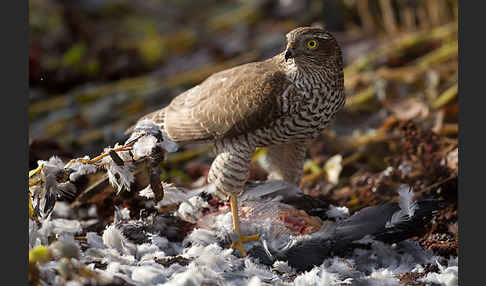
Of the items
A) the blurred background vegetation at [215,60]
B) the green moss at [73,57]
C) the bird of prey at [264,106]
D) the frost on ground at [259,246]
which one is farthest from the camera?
the green moss at [73,57]

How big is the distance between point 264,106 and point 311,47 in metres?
0.36

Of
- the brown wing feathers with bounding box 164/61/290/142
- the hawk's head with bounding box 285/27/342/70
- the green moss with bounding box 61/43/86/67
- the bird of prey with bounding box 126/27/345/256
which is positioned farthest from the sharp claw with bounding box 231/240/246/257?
the green moss with bounding box 61/43/86/67

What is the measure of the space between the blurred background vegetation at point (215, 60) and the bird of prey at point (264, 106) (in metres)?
0.91

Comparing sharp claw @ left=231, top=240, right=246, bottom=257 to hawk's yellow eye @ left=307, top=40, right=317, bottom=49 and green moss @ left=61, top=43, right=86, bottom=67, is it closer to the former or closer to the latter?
hawk's yellow eye @ left=307, top=40, right=317, bottom=49

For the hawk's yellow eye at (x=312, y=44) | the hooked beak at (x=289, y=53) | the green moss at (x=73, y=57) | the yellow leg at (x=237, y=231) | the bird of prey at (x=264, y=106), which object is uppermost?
the green moss at (x=73, y=57)

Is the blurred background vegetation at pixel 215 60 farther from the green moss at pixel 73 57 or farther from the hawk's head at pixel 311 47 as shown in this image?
the hawk's head at pixel 311 47

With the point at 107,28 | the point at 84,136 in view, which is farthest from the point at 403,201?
the point at 107,28

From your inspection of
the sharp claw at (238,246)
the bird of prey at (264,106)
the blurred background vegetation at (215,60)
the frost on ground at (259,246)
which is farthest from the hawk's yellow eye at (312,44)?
the blurred background vegetation at (215,60)

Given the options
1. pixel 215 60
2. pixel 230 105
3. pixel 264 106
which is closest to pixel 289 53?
pixel 264 106

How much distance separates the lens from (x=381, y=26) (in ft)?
20.3

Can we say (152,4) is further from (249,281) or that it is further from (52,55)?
(249,281)

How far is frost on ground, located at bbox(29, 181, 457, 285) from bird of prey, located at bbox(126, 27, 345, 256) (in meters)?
0.15

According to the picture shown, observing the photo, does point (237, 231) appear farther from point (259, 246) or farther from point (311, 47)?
point (311, 47)

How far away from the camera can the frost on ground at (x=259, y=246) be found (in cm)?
234
